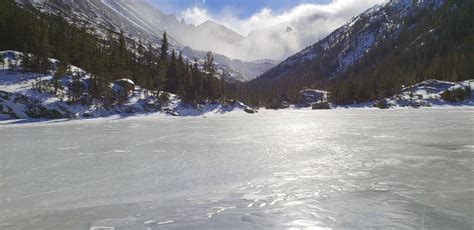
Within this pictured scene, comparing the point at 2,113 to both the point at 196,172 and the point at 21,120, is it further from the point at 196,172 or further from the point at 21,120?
the point at 196,172

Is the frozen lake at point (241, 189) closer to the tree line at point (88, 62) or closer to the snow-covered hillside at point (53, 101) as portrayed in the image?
the snow-covered hillside at point (53, 101)

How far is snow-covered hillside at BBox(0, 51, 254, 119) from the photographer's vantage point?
54.5 metres

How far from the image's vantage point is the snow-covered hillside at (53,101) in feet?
179

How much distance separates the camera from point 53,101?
5919cm

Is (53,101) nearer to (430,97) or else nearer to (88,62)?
(88,62)

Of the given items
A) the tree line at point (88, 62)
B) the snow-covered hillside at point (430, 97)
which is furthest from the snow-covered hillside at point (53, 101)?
the snow-covered hillside at point (430, 97)

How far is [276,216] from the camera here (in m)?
Result: 8.34

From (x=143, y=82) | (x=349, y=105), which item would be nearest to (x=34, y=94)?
(x=143, y=82)

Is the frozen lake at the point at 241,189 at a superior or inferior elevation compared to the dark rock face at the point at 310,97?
inferior

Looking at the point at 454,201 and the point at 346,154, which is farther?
the point at 346,154

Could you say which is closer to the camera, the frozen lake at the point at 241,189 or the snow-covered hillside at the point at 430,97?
the frozen lake at the point at 241,189

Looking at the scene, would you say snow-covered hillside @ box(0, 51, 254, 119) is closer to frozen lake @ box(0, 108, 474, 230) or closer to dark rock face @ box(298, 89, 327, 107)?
frozen lake @ box(0, 108, 474, 230)

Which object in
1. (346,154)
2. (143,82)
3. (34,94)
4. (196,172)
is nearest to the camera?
(196,172)

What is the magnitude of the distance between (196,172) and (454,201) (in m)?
9.11
